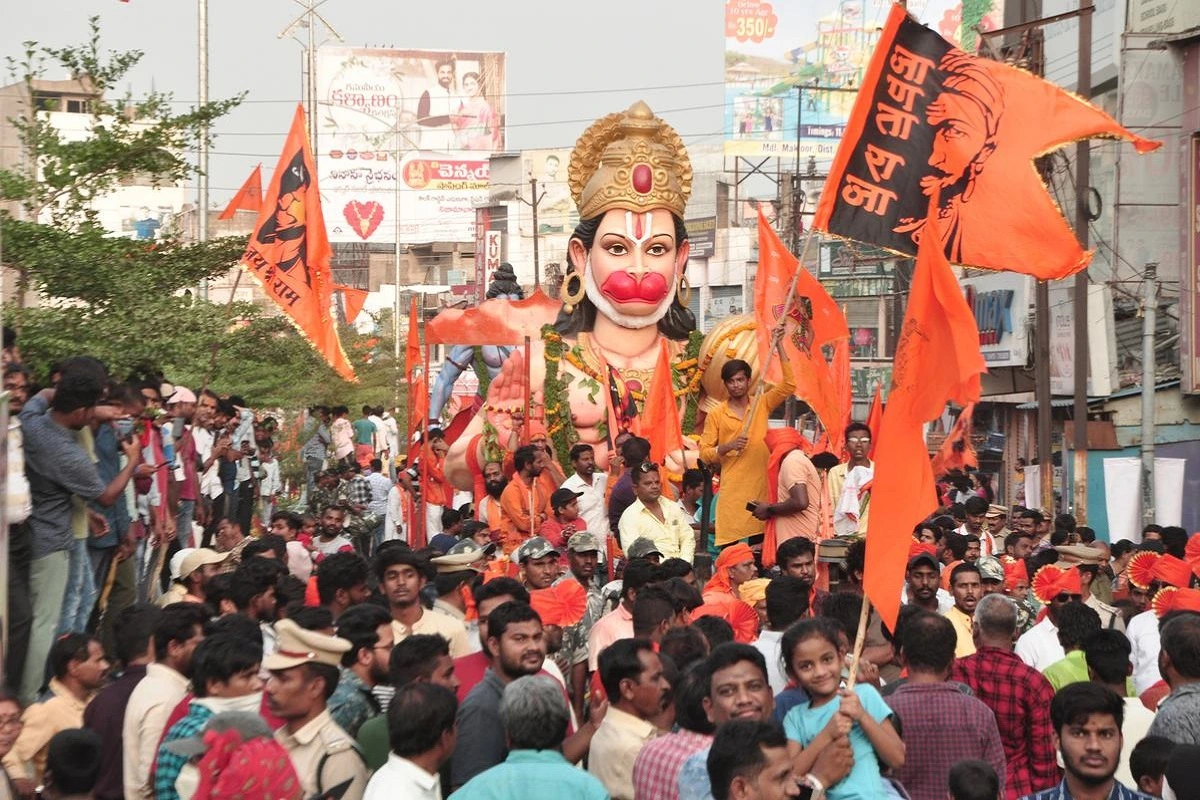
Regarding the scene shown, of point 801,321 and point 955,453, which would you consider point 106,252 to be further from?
point 955,453

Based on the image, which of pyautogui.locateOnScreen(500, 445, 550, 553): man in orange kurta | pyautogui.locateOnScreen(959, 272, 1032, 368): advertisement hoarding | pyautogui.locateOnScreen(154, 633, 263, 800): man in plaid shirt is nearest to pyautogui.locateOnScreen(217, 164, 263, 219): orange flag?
pyautogui.locateOnScreen(500, 445, 550, 553): man in orange kurta

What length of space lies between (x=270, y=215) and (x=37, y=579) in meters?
7.72

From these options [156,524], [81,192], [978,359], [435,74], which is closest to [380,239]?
[435,74]

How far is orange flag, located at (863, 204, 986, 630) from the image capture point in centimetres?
647

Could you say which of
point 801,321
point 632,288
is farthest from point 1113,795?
point 632,288

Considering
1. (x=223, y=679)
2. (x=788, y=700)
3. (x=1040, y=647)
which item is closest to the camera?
(x=223, y=679)

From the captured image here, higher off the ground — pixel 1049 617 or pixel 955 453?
pixel 955 453

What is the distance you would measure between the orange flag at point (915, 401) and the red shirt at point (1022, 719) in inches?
36.6

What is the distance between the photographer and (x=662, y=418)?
15008 millimetres

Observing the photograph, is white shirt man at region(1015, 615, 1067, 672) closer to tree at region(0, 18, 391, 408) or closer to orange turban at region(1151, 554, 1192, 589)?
orange turban at region(1151, 554, 1192, 589)

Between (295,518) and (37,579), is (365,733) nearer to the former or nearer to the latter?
(37,579)

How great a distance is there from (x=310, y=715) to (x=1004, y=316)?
28.5 m

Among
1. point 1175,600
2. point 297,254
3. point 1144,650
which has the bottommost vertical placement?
point 1144,650

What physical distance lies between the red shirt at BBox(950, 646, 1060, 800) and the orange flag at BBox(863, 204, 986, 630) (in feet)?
3.05
